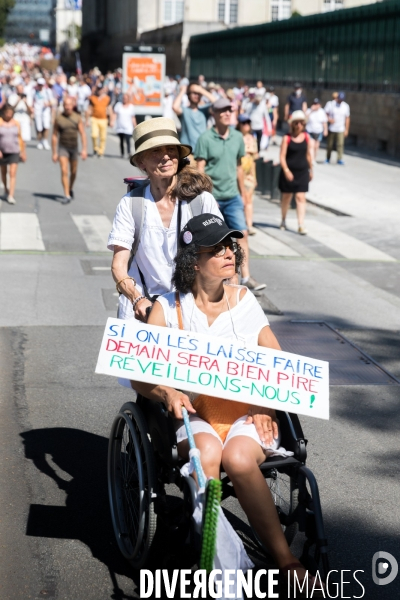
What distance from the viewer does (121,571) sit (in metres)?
4.18

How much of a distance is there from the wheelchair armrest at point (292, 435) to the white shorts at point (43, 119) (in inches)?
997

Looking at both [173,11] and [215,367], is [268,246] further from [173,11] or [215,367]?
[173,11]

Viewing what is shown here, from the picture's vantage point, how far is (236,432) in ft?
13.1

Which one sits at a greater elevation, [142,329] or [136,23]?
[136,23]

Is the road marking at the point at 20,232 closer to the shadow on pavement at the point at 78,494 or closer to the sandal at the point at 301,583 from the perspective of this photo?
the shadow on pavement at the point at 78,494

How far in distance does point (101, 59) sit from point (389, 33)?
75522 mm

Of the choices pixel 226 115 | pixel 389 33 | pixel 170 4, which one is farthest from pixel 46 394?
pixel 170 4

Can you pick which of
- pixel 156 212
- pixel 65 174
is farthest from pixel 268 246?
pixel 156 212

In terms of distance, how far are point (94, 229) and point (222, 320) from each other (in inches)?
393

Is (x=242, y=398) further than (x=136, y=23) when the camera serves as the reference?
No

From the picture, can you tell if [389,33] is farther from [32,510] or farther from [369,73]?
[32,510]

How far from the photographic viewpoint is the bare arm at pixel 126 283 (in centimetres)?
455

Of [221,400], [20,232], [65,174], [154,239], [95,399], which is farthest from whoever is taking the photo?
[65,174]

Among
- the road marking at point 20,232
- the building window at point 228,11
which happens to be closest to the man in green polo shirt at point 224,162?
the road marking at point 20,232
